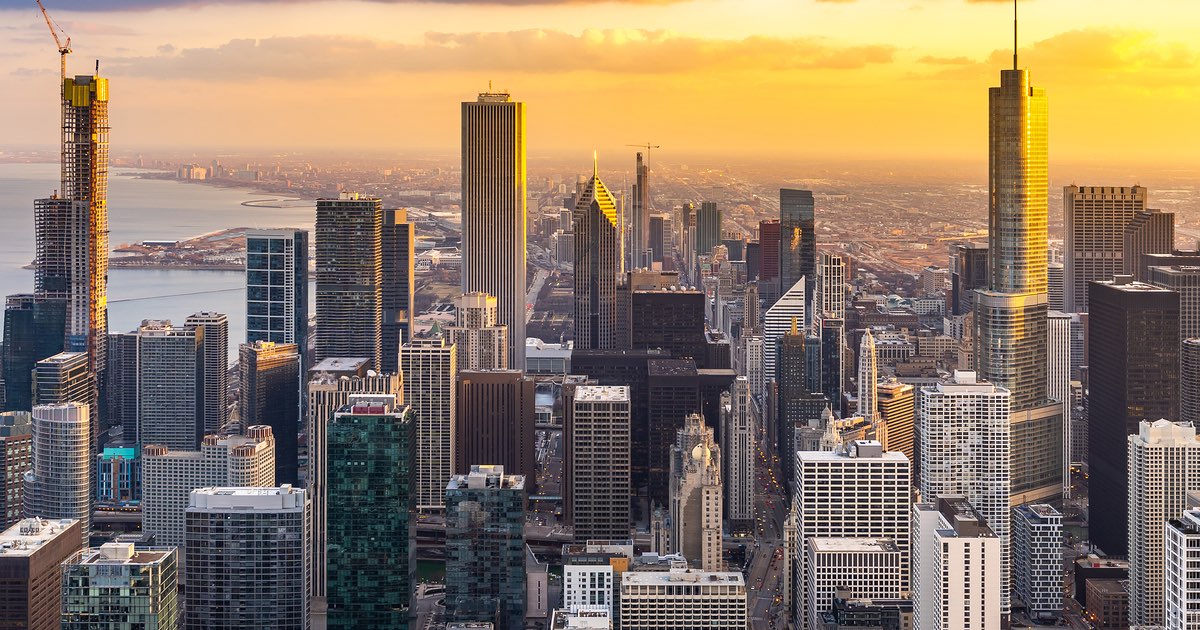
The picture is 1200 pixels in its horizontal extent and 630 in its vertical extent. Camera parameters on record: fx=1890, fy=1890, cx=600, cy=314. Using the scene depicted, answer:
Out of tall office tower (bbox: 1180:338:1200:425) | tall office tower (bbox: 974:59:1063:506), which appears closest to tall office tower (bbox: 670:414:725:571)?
tall office tower (bbox: 974:59:1063:506)

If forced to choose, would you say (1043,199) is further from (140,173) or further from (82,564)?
(82,564)

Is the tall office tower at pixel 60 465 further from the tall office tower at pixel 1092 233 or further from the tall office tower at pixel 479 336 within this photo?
the tall office tower at pixel 1092 233

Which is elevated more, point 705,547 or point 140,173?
point 140,173

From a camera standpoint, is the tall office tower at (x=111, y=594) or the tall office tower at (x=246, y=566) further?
the tall office tower at (x=246, y=566)

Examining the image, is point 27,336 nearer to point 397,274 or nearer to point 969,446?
point 397,274

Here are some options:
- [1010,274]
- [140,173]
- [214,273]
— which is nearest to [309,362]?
[214,273]

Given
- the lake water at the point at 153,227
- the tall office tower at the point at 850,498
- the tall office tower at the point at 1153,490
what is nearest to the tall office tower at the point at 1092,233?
the tall office tower at the point at 1153,490
